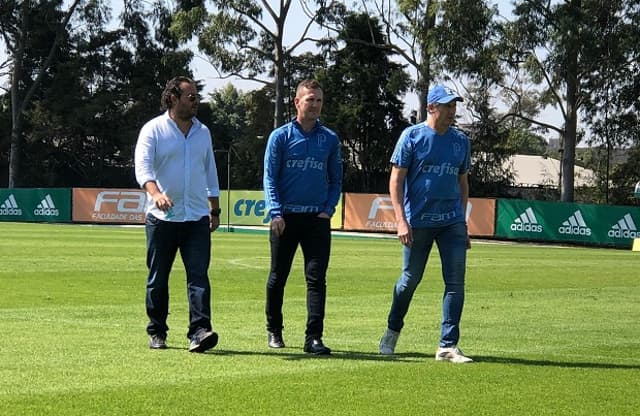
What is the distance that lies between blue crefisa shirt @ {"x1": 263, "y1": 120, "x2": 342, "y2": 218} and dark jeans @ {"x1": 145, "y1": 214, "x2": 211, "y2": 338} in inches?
24.7

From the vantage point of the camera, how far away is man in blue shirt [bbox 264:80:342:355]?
9.09m

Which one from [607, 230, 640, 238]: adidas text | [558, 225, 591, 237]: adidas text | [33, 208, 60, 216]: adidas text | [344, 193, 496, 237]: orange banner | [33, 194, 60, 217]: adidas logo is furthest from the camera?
[33, 194, 60, 217]: adidas logo

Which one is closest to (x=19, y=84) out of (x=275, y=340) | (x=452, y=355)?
(x=275, y=340)

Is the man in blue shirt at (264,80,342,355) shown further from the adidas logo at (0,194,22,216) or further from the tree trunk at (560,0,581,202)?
the adidas logo at (0,194,22,216)

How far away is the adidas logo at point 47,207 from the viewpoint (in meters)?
54.1

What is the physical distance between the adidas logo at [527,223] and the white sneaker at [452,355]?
110 feet

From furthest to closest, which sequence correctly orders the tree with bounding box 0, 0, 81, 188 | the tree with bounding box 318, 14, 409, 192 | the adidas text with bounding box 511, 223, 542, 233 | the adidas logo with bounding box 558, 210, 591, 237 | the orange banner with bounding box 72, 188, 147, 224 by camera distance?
1. the tree with bounding box 0, 0, 81, 188
2. the tree with bounding box 318, 14, 409, 192
3. the orange banner with bounding box 72, 188, 147, 224
4. the adidas text with bounding box 511, 223, 542, 233
5. the adidas logo with bounding box 558, 210, 591, 237

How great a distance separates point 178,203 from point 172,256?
0.45 metres

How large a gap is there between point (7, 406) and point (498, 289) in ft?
37.0

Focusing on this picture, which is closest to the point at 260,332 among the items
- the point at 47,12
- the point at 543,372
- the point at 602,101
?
the point at 543,372

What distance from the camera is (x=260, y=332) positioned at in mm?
10359

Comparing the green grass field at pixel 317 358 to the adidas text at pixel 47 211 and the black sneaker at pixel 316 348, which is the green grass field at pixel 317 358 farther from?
the adidas text at pixel 47 211

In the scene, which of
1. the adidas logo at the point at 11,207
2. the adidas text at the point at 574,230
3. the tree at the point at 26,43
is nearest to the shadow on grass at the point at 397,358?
the adidas text at the point at 574,230

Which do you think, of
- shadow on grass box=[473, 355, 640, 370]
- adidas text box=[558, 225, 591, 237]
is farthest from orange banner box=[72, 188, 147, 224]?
shadow on grass box=[473, 355, 640, 370]
